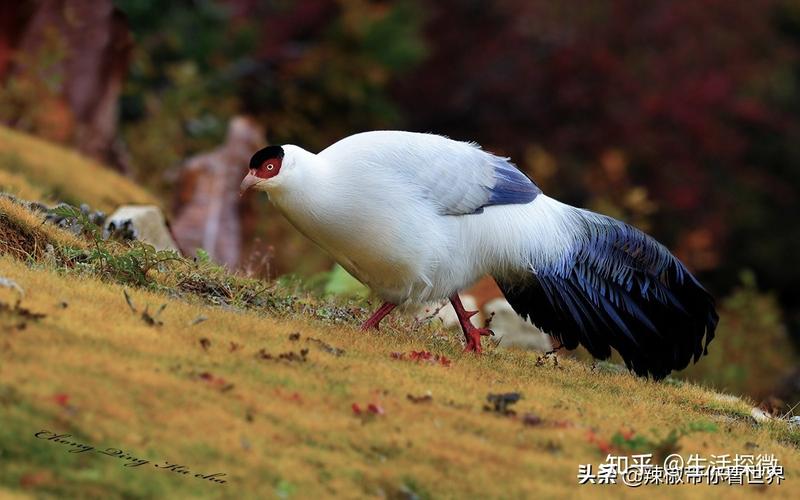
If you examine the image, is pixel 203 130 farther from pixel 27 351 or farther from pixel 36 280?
pixel 27 351

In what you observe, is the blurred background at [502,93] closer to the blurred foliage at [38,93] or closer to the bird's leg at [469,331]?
the blurred foliage at [38,93]

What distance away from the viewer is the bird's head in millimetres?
6785

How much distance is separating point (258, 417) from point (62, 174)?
298 inches

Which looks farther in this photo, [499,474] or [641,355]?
[641,355]

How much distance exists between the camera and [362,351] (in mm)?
6324

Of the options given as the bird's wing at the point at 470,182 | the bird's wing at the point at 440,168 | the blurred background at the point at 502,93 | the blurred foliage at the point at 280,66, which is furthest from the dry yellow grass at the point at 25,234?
the blurred foliage at the point at 280,66

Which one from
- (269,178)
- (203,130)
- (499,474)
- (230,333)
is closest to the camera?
(499,474)

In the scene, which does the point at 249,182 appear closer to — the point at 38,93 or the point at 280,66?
the point at 38,93

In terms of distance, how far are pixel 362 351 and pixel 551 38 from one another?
1655 cm

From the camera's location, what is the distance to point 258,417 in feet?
16.5

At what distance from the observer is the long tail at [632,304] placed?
23.9 ft

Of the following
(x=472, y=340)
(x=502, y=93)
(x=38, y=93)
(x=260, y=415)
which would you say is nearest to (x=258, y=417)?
(x=260, y=415)

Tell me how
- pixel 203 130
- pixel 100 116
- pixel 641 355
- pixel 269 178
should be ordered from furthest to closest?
pixel 203 130 → pixel 100 116 → pixel 641 355 → pixel 269 178

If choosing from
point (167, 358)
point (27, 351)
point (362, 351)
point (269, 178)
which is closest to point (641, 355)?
point (362, 351)
